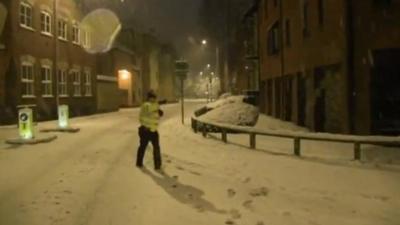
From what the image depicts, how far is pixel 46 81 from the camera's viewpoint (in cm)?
3322

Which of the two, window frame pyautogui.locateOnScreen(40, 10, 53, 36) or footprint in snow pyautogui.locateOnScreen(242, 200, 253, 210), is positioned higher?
window frame pyautogui.locateOnScreen(40, 10, 53, 36)

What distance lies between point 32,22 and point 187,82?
296 ft

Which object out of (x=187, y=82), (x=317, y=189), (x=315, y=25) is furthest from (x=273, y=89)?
(x=187, y=82)

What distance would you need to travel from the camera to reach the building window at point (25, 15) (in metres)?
30.2

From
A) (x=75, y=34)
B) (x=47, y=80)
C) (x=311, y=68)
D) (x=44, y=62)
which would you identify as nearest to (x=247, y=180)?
(x=311, y=68)

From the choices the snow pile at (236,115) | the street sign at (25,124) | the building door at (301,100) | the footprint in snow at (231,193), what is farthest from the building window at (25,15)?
the footprint in snow at (231,193)

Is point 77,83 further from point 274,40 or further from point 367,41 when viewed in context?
point 367,41

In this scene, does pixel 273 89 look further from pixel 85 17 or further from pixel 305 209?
pixel 305 209

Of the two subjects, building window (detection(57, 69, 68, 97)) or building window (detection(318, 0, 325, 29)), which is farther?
building window (detection(57, 69, 68, 97))

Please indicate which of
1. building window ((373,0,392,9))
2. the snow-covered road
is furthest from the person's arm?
building window ((373,0,392,9))

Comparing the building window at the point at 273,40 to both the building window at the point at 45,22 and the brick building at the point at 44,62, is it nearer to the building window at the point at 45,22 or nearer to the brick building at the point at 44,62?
the brick building at the point at 44,62

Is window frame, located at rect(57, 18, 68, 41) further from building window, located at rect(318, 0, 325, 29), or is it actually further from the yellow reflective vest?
the yellow reflective vest

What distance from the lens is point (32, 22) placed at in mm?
31328

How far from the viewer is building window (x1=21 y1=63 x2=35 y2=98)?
98.3 feet
